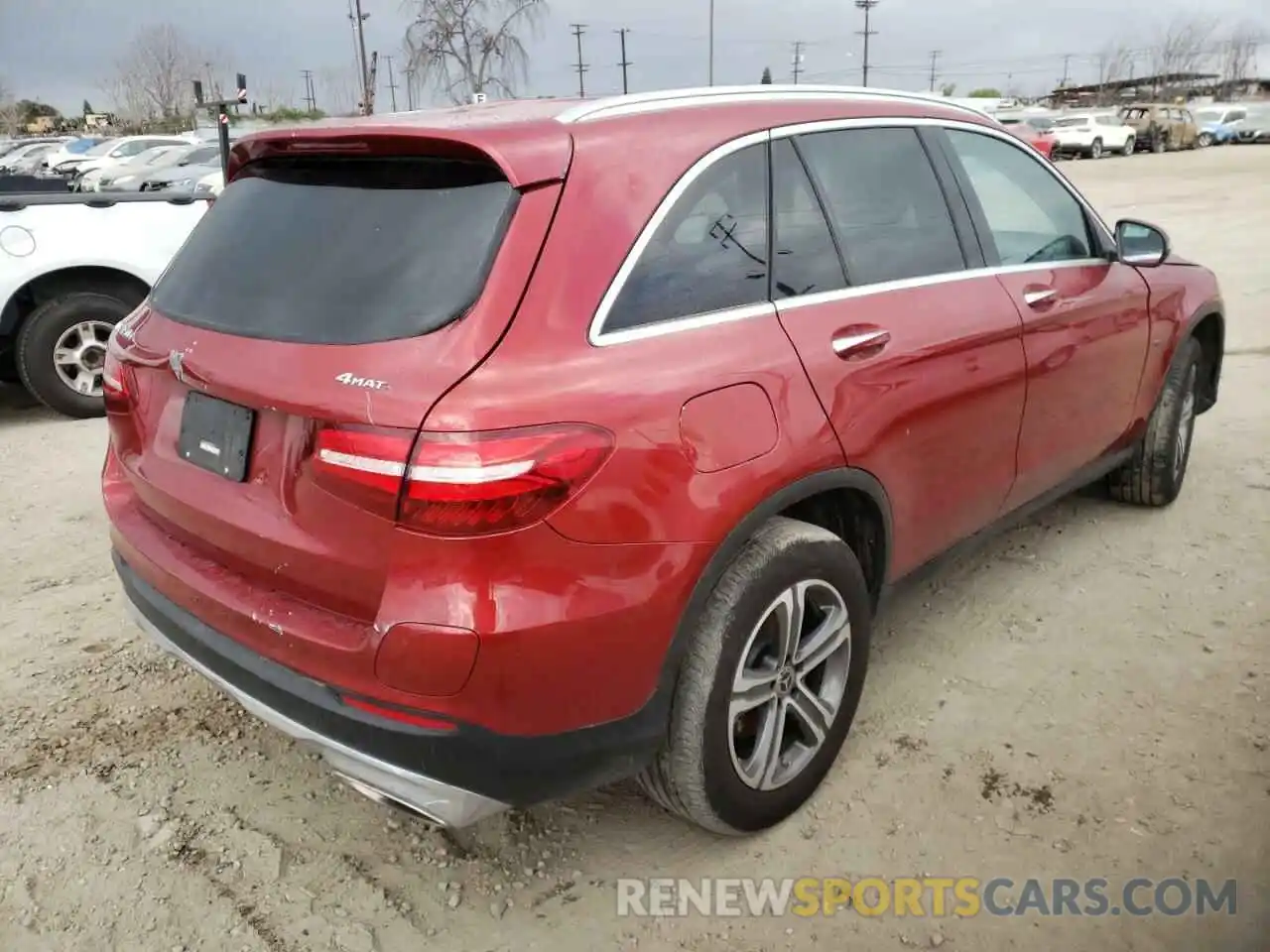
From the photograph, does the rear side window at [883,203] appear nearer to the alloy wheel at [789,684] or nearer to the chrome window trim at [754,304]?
the chrome window trim at [754,304]

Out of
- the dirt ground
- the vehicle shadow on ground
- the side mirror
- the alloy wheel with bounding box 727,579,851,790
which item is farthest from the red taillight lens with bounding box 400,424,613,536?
the vehicle shadow on ground

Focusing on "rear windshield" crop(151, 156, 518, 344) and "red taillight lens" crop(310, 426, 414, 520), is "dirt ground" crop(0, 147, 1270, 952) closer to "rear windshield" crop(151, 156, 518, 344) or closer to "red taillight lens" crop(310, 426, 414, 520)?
"red taillight lens" crop(310, 426, 414, 520)

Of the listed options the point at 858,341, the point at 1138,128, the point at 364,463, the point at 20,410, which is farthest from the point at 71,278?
the point at 1138,128

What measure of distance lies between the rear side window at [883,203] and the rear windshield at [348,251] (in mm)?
999

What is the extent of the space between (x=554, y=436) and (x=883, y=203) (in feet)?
4.72

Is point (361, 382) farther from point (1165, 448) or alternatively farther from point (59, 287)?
point (59, 287)

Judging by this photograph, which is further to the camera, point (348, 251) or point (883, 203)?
point (883, 203)

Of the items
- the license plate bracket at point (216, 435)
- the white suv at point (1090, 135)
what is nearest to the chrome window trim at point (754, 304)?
the license plate bracket at point (216, 435)

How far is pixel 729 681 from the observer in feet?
7.48

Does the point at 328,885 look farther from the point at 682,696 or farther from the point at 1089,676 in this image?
the point at 1089,676

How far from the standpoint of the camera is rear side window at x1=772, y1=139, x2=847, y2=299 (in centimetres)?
249

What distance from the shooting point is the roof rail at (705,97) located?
226cm

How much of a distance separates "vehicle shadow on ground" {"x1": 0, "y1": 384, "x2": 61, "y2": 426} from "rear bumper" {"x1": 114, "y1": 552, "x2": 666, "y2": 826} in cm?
532

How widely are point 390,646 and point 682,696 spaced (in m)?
0.67
